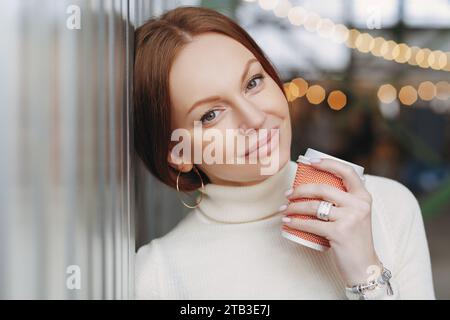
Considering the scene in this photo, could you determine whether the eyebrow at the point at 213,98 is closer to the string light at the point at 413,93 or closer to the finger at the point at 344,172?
the finger at the point at 344,172

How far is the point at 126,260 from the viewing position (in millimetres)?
667

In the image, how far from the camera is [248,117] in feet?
2.27

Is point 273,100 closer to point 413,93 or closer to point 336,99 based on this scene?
point 336,99

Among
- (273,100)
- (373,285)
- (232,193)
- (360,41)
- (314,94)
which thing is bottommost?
(373,285)

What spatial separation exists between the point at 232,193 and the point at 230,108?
123 millimetres

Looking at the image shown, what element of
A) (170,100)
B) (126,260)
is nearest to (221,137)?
(170,100)

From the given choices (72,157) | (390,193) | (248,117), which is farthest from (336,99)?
(72,157)

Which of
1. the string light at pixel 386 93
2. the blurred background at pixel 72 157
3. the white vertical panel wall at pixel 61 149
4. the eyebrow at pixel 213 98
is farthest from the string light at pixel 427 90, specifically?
the white vertical panel wall at pixel 61 149

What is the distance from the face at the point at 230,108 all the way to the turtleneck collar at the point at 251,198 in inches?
0.7

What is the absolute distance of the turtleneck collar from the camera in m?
0.76

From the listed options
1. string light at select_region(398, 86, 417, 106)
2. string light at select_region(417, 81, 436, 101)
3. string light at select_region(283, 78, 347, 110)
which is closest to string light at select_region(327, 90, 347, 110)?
string light at select_region(283, 78, 347, 110)

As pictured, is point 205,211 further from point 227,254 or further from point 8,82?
point 8,82

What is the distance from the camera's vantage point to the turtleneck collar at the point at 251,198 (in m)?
0.76

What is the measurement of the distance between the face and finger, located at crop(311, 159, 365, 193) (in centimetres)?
10
